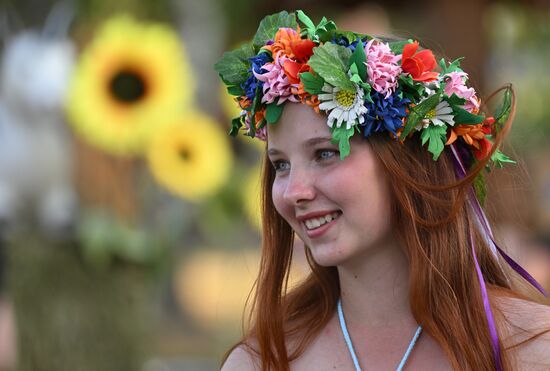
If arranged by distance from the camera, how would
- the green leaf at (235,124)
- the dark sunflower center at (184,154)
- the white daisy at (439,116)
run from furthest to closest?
the dark sunflower center at (184,154) < the green leaf at (235,124) < the white daisy at (439,116)

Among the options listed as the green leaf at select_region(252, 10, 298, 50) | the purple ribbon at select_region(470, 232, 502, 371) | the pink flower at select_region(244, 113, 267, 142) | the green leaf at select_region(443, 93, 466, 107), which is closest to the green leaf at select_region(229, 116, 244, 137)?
the pink flower at select_region(244, 113, 267, 142)

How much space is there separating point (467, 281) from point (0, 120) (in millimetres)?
2824

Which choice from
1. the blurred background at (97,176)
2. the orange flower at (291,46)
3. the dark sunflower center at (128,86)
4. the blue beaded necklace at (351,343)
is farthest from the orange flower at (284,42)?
the dark sunflower center at (128,86)

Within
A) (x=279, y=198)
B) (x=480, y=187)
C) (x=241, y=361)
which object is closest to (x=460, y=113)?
(x=480, y=187)

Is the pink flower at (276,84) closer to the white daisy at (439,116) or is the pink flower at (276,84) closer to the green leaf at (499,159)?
the white daisy at (439,116)

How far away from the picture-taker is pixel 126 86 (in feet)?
15.2

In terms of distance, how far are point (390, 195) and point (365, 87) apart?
9.9 inches

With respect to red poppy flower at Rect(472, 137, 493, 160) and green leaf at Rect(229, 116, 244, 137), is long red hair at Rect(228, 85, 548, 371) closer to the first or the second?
red poppy flower at Rect(472, 137, 493, 160)

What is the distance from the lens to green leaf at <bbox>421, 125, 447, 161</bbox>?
234cm

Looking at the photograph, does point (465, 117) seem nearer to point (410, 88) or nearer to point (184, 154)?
point (410, 88)

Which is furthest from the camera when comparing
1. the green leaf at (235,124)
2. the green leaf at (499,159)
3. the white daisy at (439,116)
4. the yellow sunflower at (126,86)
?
the yellow sunflower at (126,86)

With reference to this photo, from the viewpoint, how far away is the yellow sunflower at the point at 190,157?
4.58m

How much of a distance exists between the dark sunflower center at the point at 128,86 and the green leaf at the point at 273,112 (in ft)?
7.43

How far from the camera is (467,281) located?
237 centimetres
